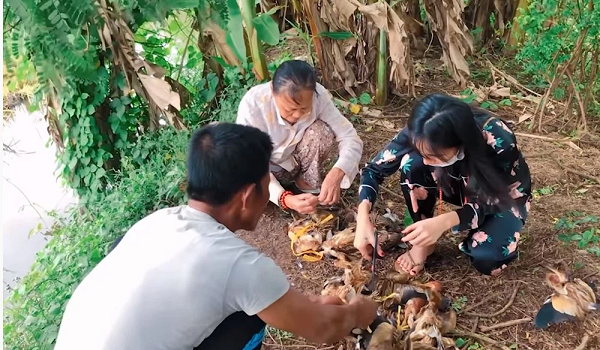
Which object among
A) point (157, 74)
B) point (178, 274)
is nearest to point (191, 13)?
point (157, 74)

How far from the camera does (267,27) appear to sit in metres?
2.85

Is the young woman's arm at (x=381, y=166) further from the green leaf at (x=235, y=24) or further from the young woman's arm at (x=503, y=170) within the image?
the green leaf at (x=235, y=24)

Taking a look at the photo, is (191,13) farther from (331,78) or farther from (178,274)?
(178,274)

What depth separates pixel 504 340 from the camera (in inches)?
74.5

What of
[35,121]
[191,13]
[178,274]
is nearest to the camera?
[178,274]

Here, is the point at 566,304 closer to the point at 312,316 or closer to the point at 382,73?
the point at 312,316

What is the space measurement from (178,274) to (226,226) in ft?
0.71

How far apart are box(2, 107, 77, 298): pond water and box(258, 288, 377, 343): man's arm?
225cm

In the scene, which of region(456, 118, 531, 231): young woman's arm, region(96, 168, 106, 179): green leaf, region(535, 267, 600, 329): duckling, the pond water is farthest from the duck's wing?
the pond water

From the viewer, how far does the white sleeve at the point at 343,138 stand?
241 centimetres

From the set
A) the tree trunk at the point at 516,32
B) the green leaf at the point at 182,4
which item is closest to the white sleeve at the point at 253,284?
the green leaf at the point at 182,4

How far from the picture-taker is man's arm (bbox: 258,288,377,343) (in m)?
1.29

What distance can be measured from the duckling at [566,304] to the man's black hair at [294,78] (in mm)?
1169

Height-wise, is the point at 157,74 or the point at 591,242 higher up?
the point at 157,74
